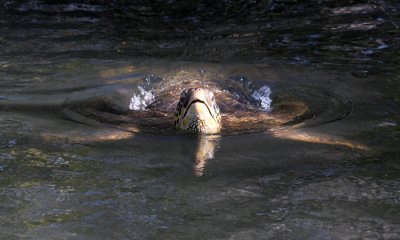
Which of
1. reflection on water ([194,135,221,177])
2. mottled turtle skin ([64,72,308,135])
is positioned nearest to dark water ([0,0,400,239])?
reflection on water ([194,135,221,177])

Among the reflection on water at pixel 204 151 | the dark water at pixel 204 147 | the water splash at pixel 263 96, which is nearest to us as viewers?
the dark water at pixel 204 147

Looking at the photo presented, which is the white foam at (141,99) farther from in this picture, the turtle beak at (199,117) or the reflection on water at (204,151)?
the reflection on water at (204,151)

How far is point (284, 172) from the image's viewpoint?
377cm

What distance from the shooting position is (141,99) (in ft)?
21.6

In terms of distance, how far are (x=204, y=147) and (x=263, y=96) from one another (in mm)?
2177

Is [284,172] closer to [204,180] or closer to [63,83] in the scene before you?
[204,180]

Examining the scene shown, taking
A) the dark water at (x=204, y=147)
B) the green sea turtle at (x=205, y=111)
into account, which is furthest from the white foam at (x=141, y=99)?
the dark water at (x=204, y=147)

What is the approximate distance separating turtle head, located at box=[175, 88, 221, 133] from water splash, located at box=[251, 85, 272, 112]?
1.28 m

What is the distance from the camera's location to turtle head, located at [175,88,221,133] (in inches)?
191

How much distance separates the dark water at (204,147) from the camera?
3.06m

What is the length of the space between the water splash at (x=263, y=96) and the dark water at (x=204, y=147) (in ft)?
0.29

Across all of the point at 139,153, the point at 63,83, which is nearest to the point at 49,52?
the point at 63,83

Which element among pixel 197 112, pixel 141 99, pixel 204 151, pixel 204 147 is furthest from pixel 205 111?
pixel 141 99

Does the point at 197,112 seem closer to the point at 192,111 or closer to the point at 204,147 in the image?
the point at 192,111
